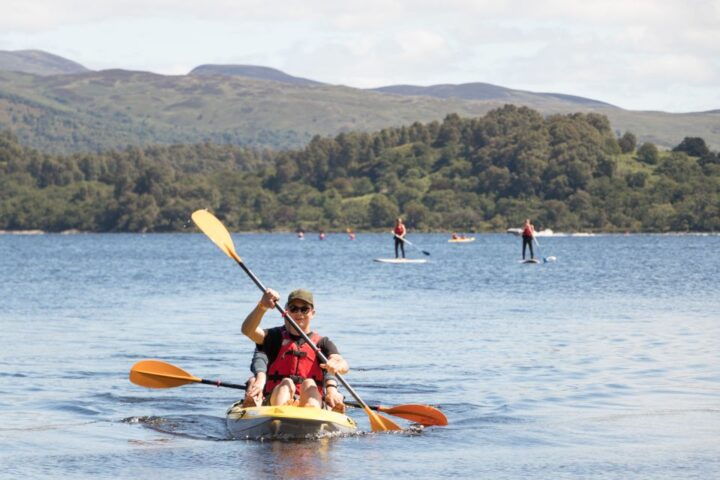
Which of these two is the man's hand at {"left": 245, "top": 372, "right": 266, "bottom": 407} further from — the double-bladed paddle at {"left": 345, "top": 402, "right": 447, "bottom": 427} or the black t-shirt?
the double-bladed paddle at {"left": 345, "top": 402, "right": 447, "bottom": 427}

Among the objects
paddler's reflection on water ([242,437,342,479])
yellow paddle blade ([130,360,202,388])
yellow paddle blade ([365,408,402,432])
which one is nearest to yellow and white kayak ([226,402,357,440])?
paddler's reflection on water ([242,437,342,479])

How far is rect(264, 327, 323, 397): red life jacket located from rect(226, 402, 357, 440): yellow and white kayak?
599 millimetres

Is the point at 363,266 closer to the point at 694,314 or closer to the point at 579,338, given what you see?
the point at 694,314

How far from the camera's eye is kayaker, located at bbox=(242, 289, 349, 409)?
59.4 feet

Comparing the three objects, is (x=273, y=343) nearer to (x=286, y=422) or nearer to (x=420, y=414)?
(x=286, y=422)

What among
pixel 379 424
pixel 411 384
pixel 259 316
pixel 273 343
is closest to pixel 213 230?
pixel 273 343

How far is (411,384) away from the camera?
2511cm

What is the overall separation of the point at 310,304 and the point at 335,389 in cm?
134

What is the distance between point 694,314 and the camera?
40438 mm

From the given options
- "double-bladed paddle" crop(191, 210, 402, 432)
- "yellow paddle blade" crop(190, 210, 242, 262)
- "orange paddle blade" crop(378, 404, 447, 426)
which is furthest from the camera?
"yellow paddle blade" crop(190, 210, 242, 262)

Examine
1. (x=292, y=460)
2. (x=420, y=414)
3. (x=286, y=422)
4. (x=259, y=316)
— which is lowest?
(x=292, y=460)

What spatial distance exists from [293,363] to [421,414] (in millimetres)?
2555

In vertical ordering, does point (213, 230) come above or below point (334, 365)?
above

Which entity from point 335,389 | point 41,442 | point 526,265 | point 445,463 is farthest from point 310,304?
point 526,265
